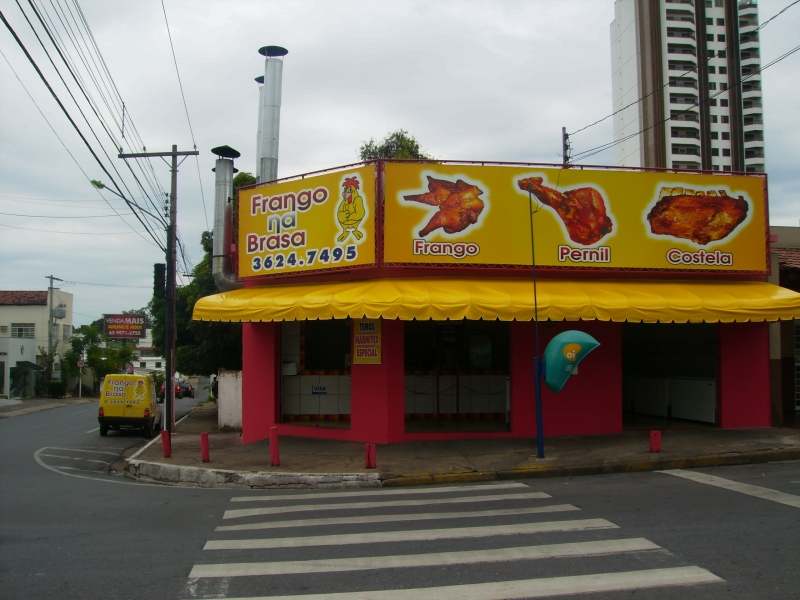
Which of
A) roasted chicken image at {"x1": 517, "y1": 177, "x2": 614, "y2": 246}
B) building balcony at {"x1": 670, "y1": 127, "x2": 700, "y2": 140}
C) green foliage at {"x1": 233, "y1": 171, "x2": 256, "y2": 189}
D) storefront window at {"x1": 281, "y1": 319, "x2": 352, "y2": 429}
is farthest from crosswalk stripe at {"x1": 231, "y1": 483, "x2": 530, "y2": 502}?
building balcony at {"x1": 670, "y1": 127, "x2": 700, "y2": 140}

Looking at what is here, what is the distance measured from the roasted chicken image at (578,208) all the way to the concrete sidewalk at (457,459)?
4.14 meters

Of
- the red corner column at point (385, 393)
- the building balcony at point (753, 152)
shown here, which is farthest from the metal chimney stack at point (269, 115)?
the building balcony at point (753, 152)

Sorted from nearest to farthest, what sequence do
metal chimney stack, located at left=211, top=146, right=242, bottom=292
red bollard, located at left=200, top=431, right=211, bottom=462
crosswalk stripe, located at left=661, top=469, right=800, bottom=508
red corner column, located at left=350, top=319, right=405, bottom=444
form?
crosswalk stripe, located at left=661, top=469, right=800, bottom=508
red bollard, located at left=200, top=431, right=211, bottom=462
red corner column, located at left=350, top=319, right=405, bottom=444
metal chimney stack, located at left=211, top=146, right=242, bottom=292

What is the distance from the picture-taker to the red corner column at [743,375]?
14.3 metres

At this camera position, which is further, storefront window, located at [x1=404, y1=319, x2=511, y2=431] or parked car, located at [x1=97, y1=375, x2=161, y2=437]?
parked car, located at [x1=97, y1=375, x2=161, y2=437]

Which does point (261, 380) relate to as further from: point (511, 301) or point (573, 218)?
point (573, 218)

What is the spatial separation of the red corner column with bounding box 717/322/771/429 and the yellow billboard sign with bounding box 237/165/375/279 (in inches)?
310

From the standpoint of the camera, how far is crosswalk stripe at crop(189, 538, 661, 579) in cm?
606

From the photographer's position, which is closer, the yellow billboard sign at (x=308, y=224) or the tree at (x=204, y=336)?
the yellow billboard sign at (x=308, y=224)

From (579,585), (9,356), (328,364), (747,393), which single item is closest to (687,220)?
(747,393)

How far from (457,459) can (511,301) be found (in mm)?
2976

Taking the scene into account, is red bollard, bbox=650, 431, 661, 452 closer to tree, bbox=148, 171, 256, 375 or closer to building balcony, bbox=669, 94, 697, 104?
tree, bbox=148, 171, 256, 375

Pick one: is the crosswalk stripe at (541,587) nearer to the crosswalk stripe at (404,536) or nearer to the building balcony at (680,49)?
the crosswalk stripe at (404,536)

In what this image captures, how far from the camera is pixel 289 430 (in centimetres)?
1491
